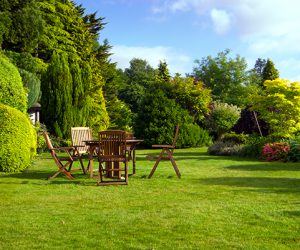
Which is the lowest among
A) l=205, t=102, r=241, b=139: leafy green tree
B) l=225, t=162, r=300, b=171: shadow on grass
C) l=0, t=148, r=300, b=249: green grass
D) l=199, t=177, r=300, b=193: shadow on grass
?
l=0, t=148, r=300, b=249: green grass

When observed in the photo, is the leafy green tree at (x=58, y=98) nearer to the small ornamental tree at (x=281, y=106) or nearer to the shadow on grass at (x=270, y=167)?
the small ornamental tree at (x=281, y=106)

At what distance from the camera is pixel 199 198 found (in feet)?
23.2

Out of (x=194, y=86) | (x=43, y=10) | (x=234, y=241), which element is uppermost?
(x=43, y=10)

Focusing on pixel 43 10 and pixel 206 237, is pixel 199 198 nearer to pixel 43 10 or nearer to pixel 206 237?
pixel 206 237

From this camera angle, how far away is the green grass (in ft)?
14.7

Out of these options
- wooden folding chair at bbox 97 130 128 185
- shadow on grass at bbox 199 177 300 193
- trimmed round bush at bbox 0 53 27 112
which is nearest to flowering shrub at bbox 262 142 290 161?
shadow on grass at bbox 199 177 300 193

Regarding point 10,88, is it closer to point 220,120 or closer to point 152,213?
point 152,213

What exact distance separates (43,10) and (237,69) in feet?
73.7

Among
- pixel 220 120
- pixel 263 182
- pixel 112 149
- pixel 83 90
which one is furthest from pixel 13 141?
pixel 220 120

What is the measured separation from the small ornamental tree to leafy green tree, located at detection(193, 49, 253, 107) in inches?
975

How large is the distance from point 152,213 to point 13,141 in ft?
19.2

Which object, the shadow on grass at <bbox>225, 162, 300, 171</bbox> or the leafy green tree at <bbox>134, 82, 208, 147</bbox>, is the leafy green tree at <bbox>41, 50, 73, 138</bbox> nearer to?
the leafy green tree at <bbox>134, 82, 208, 147</bbox>

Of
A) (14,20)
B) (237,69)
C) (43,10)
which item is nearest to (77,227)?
(14,20)

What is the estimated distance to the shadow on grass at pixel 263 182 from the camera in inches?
321
